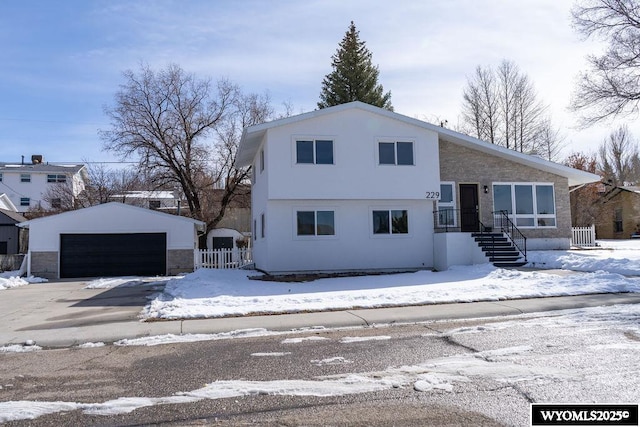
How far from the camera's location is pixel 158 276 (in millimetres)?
21859

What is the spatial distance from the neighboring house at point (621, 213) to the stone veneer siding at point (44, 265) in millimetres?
41440

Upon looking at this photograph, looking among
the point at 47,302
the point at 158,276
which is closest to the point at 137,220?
the point at 158,276

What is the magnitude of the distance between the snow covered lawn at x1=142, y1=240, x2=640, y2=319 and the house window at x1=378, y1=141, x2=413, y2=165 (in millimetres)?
4623

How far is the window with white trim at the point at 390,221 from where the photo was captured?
19.1 metres

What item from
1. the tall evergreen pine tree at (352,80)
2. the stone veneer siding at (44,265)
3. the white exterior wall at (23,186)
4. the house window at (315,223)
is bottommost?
the stone veneer siding at (44,265)

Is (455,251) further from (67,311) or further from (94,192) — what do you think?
(94,192)

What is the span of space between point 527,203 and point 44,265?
852 inches

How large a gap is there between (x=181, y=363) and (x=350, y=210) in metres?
12.9

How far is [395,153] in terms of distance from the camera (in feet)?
62.4

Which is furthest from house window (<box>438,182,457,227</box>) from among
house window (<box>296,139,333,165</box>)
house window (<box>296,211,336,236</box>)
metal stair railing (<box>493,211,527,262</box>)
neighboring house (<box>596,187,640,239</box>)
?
neighboring house (<box>596,187,640,239</box>)

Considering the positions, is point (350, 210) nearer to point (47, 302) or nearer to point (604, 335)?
point (47, 302)

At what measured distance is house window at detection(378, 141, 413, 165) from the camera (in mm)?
18922

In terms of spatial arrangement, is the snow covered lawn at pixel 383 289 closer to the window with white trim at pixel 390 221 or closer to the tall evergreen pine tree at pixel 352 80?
the window with white trim at pixel 390 221

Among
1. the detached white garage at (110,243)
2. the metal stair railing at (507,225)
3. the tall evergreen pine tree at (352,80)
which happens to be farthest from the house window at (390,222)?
the tall evergreen pine tree at (352,80)
